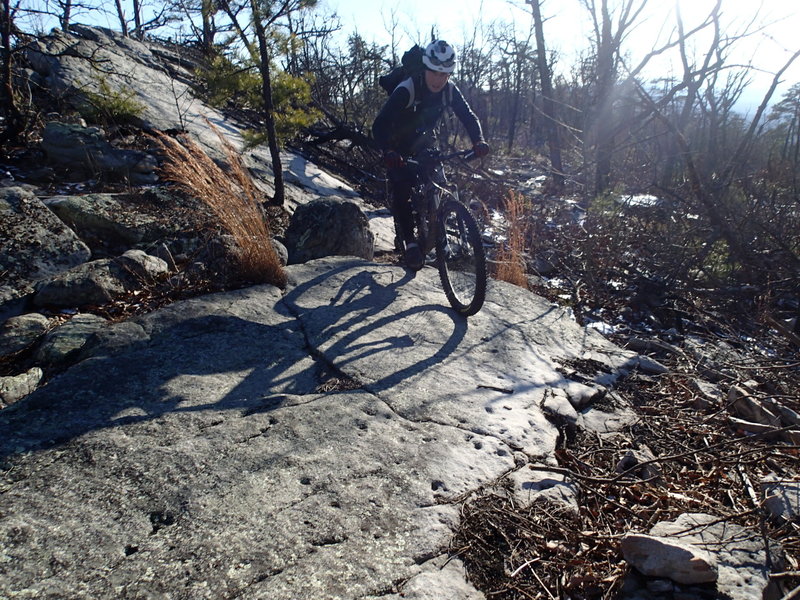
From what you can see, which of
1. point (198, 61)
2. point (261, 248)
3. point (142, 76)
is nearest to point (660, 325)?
point (261, 248)

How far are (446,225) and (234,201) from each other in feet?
5.53

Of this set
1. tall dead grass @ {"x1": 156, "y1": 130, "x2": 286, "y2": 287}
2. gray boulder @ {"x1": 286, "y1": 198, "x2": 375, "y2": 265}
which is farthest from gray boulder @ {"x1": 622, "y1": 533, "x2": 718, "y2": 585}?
gray boulder @ {"x1": 286, "y1": 198, "x2": 375, "y2": 265}

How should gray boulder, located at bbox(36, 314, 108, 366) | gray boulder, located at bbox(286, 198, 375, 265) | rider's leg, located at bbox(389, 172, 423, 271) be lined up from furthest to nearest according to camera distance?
gray boulder, located at bbox(286, 198, 375, 265) → rider's leg, located at bbox(389, 172, 423, 271) → gray boulder, located at bbox(36, 314, 108, 366)

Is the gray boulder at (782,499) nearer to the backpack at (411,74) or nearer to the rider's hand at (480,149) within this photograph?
the rider's hand at (480,149)

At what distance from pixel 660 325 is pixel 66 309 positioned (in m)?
5.49

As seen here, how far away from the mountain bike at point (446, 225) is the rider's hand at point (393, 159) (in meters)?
0.08

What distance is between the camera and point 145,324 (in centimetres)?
315

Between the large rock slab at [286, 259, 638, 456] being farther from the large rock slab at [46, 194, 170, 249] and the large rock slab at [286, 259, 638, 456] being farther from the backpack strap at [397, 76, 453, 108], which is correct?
the large rock slab at [46, 194, 170, 249]

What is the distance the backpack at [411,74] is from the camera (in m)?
4.17

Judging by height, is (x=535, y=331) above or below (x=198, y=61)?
below

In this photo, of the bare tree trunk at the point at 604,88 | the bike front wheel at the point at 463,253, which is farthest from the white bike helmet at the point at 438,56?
the bare tree trunk at the point at 604,88

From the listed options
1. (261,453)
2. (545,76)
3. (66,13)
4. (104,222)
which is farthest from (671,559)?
(545,76)

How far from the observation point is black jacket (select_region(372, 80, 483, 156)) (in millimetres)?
4191

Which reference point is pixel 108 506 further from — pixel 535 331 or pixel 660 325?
pixel 660 325
